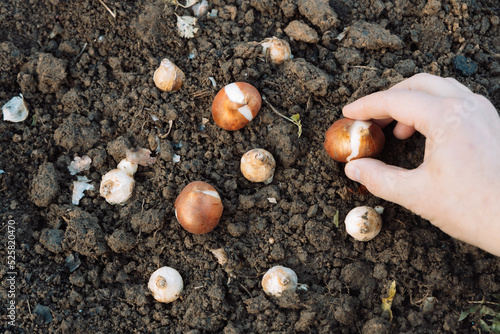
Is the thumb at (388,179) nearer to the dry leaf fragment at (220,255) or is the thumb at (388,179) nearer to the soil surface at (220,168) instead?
the soil surface at (220,168)

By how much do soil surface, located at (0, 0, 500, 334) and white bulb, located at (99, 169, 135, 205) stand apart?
0.20 feet

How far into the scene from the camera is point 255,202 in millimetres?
2545

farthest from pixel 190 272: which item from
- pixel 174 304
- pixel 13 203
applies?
pixel 13 203

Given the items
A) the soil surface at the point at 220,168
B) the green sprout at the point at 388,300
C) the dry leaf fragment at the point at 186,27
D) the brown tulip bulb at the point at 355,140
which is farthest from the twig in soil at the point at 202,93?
the green sprout at the point at 388,300

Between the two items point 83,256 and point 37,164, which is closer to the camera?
point 83,256

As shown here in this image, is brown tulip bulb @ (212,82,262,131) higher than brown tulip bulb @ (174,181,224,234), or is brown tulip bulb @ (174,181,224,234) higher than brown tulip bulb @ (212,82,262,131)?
brown tulip bulb @ (212,82,262,131)

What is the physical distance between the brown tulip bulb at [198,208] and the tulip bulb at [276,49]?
93 cm

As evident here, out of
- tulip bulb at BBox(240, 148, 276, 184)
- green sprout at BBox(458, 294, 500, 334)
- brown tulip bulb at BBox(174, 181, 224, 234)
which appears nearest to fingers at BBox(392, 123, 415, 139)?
tulip bulb at BBox(240, 148, 276, 184)

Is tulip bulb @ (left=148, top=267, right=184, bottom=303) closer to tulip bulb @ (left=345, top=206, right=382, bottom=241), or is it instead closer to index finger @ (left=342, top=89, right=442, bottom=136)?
tulip bulb @ (left=345, top=206, right=382, bottom=241)

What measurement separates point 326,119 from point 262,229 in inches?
30.4

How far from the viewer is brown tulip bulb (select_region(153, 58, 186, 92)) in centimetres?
267

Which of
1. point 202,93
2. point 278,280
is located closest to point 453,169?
point 278,280

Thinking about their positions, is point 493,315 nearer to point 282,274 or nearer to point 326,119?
point 282,274

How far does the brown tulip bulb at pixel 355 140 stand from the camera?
2338mm
